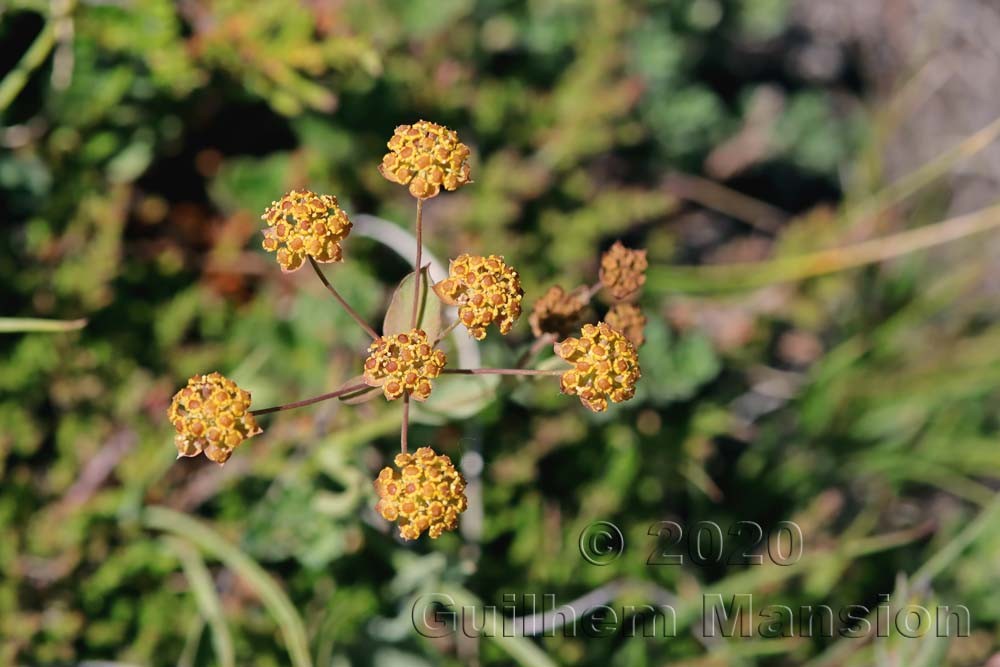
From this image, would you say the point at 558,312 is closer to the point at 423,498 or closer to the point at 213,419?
the point at 423,498

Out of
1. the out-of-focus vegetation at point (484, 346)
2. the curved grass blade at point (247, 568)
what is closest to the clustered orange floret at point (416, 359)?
the out-of-focus vegetation at point (484, 346)

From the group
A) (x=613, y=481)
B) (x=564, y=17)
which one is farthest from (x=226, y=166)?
(x=613, y=481)

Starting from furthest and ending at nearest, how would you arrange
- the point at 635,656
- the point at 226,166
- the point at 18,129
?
the point at 226,166, the point at 635,656, the point at 18,129

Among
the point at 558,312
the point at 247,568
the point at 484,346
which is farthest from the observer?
the point at 484,346

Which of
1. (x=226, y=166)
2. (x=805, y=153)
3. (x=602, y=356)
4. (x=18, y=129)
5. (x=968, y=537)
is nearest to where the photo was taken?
(x=602, y=356)

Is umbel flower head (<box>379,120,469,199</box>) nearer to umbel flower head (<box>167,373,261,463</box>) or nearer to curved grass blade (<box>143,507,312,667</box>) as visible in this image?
→ umbel flower head (<box>167,373,261,463</box>)

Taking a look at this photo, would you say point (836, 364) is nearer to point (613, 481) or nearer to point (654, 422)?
point (654, 422)

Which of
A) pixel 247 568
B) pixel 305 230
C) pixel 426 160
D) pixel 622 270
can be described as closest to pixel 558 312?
pixel 622 270

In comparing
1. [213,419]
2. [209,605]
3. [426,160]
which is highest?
[426,160]
